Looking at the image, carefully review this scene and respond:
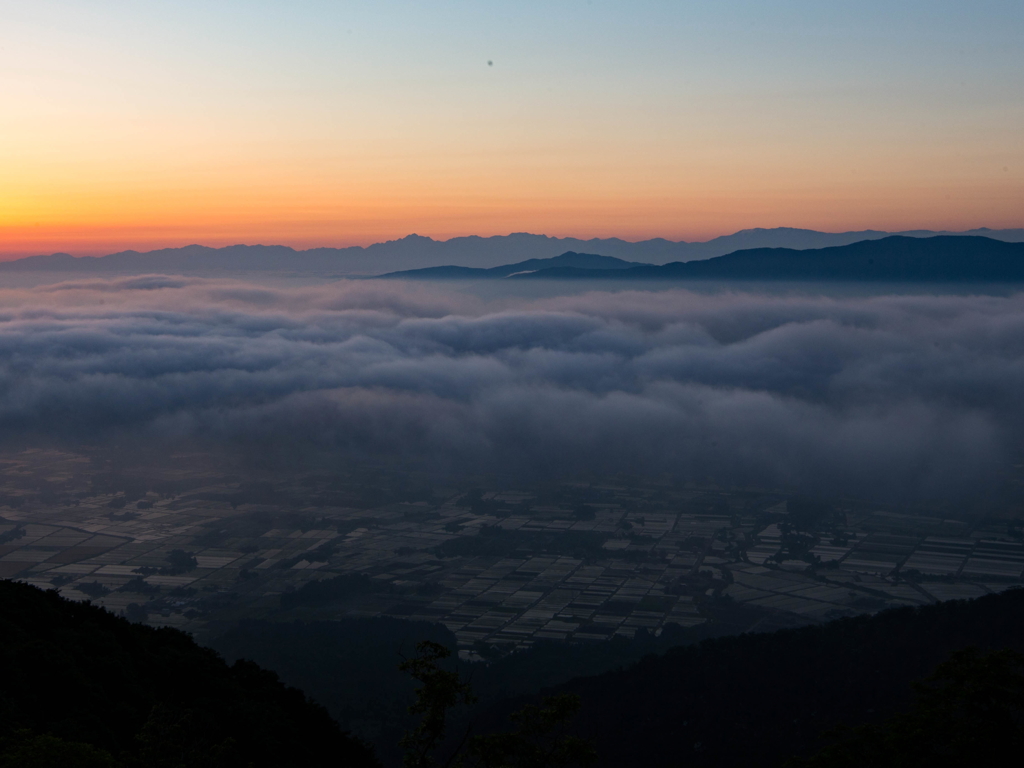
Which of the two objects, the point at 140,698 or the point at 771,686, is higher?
the point at 140,698

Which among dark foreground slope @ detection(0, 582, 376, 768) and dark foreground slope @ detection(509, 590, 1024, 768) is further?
dark foreground slope @ detection(509, 590, 1024, 768)

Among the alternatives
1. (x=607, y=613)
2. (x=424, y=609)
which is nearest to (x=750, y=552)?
Answer: (x=607, y=613)

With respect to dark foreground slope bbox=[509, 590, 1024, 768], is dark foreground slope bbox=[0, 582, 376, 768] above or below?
above

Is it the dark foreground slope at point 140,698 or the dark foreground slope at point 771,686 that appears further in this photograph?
the dark foreground slope at point 771,686

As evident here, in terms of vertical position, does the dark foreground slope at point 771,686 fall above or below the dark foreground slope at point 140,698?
below

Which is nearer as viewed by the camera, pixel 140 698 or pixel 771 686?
pixel 140 698
